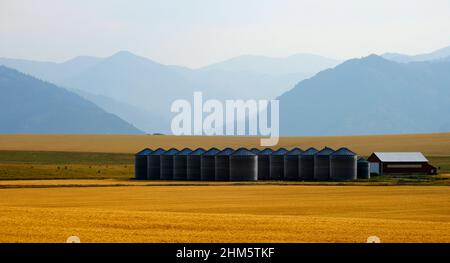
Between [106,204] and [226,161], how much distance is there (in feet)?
178

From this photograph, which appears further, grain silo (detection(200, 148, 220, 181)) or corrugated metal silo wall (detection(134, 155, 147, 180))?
corrugated metal silo wall (detection(134, 155, 147, 180))

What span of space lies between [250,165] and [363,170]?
15.7 meters

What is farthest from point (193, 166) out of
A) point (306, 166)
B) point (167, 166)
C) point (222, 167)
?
point (306, 166)

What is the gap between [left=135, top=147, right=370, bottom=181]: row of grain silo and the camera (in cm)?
11981

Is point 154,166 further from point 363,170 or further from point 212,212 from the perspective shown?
point 212,212

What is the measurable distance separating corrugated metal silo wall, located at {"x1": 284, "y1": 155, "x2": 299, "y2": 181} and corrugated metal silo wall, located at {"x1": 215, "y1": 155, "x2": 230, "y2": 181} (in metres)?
8.37

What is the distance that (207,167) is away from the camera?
12219cm

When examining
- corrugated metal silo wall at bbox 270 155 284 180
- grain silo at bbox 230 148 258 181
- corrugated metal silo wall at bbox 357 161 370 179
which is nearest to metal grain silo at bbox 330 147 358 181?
corrugated metal silo wall at bbox 357 161 370 179

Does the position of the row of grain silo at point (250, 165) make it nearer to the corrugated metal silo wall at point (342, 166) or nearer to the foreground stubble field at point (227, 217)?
the corrugated metal silo wall at point (342, 166)

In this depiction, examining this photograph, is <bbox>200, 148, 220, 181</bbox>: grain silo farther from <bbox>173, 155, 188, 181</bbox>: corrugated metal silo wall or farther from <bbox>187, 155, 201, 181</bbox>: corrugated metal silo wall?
<bbox>173, 155, 188, 181</bbox>: corrugated metal silo wall

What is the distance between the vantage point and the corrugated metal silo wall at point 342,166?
119188 millimetres

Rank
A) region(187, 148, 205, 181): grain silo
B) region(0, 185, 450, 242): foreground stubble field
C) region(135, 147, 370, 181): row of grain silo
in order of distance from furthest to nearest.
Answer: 1. region(187, 148, 205, 181): grain silo
2. region(135, 147, 370, 181): row of grain silo
3. region(0, 185, 450, 242): foreground stubble field
